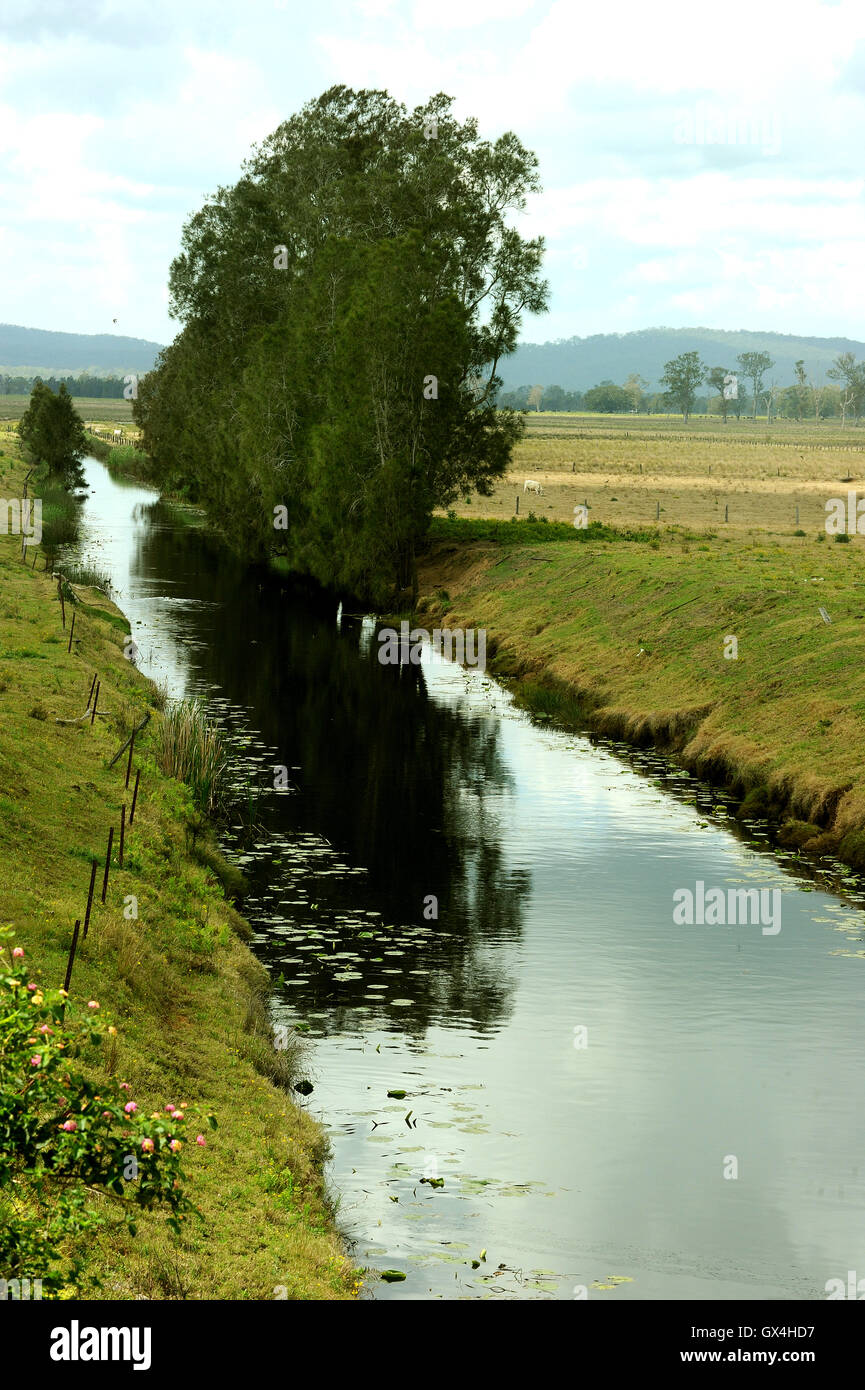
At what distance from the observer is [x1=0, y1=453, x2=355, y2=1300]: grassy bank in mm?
12539

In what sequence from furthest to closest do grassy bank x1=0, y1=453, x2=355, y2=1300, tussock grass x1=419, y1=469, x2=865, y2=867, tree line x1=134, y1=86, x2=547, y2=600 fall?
tree line x1=134, y1=86, x2=547, y2=600
tussock grass x1=419, y1=469, x2=865, y2=867
grassy bank x1=0, y1=453, x2=355, y2=1300

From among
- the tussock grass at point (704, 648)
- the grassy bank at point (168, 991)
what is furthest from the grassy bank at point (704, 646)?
the grassy bank at point (168, 991)

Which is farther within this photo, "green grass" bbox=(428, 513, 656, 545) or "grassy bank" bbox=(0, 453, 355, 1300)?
"green grass" bbox=(428, 513, 656, 545)

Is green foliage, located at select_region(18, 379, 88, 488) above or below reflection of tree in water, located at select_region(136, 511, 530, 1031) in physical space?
above

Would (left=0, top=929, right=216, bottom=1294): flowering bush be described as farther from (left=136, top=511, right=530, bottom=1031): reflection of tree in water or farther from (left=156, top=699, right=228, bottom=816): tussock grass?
(left=156, top=699, right=228, bottom=816): tussock grass

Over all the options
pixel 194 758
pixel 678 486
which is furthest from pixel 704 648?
pixel 678 486

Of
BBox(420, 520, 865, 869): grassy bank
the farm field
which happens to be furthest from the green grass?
the farm field

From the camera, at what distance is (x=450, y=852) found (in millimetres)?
30438

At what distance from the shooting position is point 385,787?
1403 inches

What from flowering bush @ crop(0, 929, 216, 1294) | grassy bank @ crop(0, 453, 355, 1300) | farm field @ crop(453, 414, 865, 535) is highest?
farm field @ crop(453, 414, 865, 535)

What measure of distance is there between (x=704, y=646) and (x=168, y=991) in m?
29.6

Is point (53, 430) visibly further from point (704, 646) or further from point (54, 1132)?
point (54, 1132)

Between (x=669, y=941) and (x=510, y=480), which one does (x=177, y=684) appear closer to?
(x=669, y=941)

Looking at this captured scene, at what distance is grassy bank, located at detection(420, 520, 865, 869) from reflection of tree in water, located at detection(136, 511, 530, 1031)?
4.57 metres
